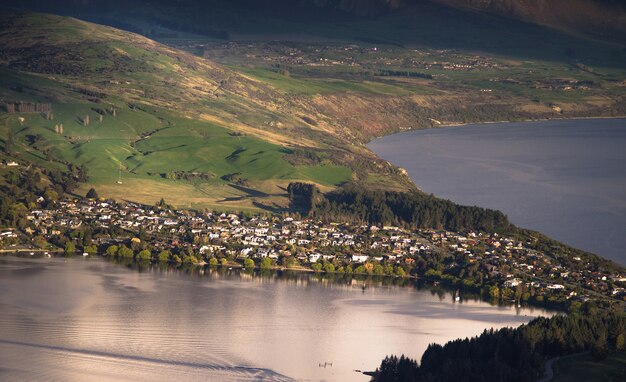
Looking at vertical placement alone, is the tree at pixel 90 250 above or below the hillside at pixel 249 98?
below

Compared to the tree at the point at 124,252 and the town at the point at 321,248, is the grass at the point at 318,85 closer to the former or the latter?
the town at the point at 321,248

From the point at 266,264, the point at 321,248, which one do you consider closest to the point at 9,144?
the point at 321,248

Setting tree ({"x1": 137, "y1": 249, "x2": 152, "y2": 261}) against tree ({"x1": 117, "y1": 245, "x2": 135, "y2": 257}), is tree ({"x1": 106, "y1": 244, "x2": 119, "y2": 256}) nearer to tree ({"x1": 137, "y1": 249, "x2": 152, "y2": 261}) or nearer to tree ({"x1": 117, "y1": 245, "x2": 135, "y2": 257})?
tree ({"x1": 117, "y1": 245, "x2": 135, "y2": 257})

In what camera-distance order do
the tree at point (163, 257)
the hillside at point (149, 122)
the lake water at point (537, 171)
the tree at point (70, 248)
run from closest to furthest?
the tree at point (163, 257) < the tree at point (70, 248) < the lake water at point (537, 171) < the hillside at point (149, 122)

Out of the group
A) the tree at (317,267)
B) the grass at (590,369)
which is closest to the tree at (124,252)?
the tree at (317,267)

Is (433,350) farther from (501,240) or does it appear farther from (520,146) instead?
(520,146)

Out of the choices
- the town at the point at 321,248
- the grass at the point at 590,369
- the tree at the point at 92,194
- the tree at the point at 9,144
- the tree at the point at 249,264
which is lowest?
the grass at the point at 590,369

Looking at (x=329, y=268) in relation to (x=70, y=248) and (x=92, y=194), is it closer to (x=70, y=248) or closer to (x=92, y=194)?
(x=70, y=248)
